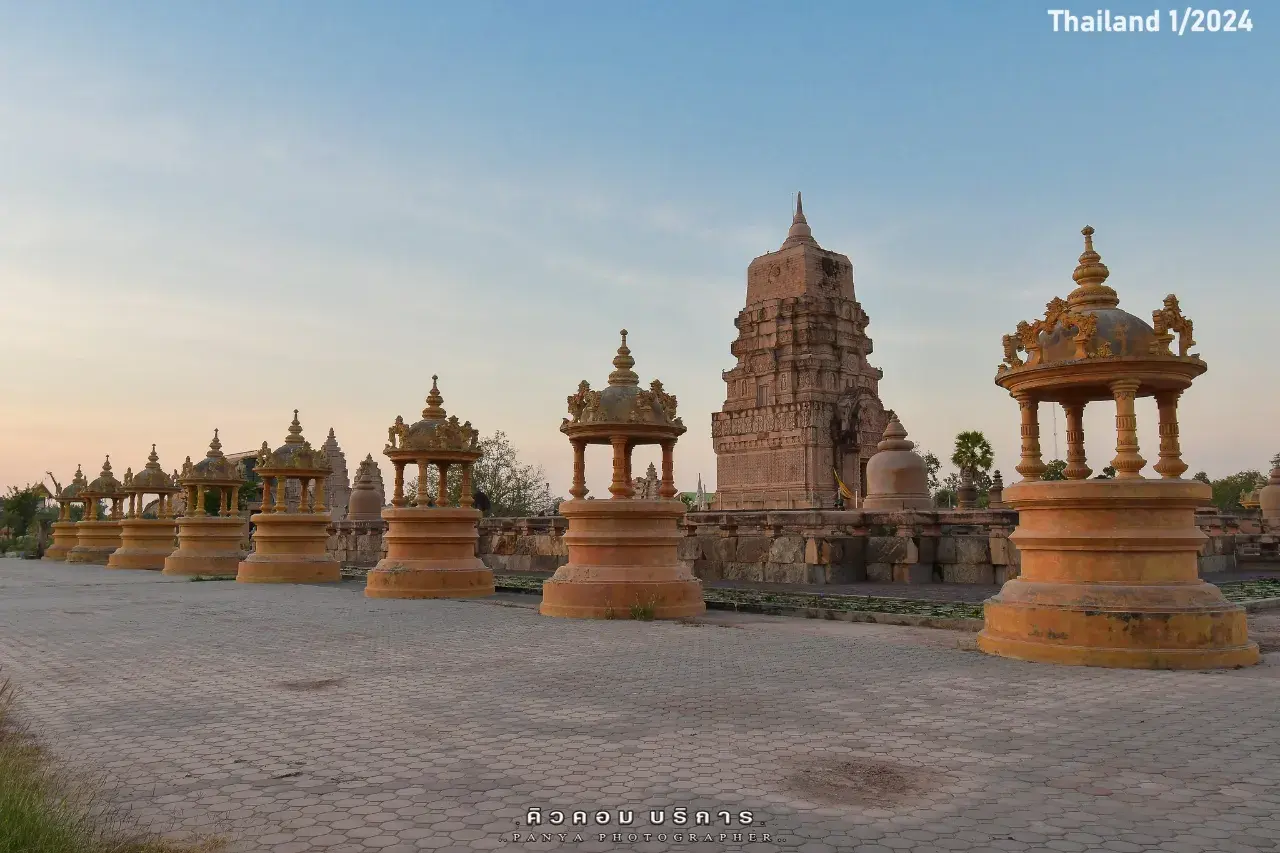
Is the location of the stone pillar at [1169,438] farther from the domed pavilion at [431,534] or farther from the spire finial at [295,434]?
the spire finial at [295,434]

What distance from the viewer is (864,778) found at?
450cm

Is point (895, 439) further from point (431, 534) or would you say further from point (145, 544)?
point (145, 544)

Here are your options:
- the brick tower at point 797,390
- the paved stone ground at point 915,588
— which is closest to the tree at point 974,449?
the brick tower at point 797,390

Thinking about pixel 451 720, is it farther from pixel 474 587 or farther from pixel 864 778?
pixel 474 587

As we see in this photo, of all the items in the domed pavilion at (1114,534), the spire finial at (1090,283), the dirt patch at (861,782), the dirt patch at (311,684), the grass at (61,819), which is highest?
the spire finial at (1090,283)

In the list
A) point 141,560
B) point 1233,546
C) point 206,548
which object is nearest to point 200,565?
point 206,548

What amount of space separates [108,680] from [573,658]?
3799 millimetres

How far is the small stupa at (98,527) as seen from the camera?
108 ft

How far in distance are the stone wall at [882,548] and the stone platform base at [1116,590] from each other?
8.78m

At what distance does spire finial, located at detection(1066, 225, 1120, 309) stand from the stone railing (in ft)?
27.2

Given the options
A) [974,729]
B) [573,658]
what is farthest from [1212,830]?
[573,658]

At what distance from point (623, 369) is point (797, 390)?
30557 mm

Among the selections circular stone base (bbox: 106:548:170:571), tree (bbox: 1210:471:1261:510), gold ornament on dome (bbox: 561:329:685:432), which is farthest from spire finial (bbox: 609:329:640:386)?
tree (bbox: 1210:471:1261:510)

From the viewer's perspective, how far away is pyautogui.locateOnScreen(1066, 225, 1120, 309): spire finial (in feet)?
30.9
